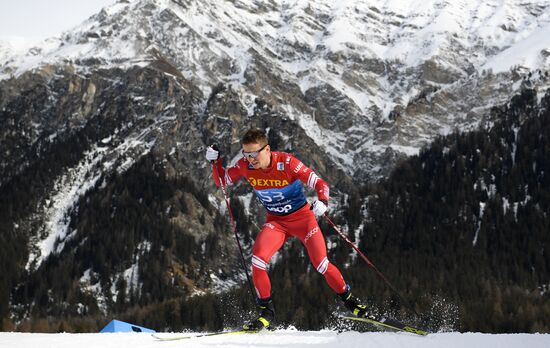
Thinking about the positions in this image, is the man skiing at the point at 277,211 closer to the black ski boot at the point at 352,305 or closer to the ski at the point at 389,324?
the black ski boot at the point at 352,305

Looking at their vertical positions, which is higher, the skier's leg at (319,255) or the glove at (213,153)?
the glove at (213,153)

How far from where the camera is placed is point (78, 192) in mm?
184375

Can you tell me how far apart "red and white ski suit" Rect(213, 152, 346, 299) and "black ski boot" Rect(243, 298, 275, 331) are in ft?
0.59

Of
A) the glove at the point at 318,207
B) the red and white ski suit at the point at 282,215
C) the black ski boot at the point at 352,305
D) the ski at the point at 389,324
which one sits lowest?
the ski at the point at 389,324

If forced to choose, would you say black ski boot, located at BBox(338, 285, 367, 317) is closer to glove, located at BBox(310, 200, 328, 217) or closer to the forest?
glove, located at BBox(310, 200, 328, 217)

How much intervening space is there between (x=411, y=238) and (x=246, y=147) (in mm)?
Answer: 150666

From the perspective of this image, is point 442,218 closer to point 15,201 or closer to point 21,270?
point 21,270

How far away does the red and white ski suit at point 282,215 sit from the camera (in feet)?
37.2

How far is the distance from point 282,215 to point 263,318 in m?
2.02

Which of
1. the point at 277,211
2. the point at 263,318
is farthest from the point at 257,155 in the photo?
the point at 263,318

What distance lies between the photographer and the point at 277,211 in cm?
1180

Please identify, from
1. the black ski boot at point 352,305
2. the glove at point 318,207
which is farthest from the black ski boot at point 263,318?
the glove at point 318,207

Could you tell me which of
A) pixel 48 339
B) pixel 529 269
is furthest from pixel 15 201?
pixel 48 339

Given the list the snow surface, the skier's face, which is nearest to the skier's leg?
the snow surface
